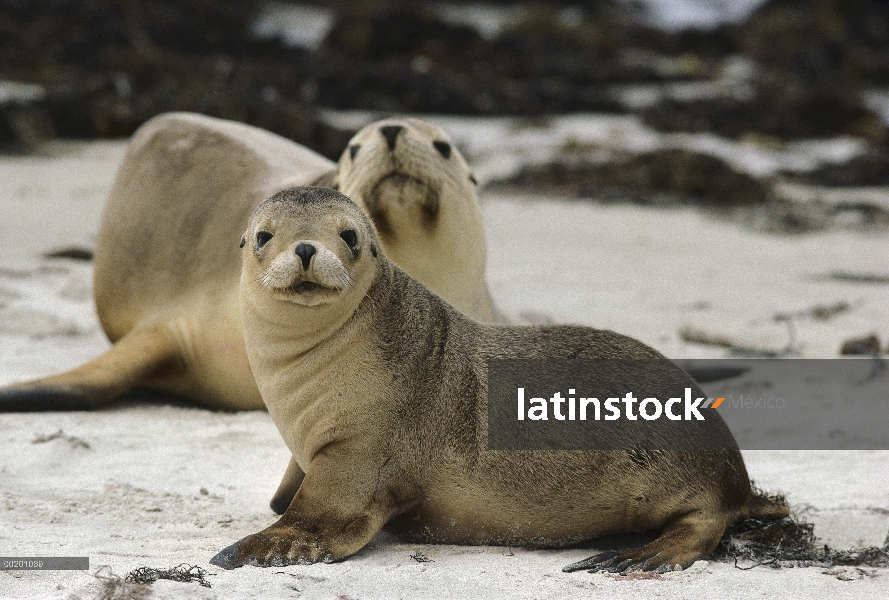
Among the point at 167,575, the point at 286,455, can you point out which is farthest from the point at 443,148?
the point at 167,575

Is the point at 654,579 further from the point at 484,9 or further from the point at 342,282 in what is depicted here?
→ the point at 484,9

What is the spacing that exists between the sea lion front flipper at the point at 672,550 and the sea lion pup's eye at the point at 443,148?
2110mm

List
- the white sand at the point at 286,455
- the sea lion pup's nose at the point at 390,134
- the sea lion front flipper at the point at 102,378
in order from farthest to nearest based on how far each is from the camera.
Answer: the sea lion front flipper at the point at 102,378 < the sea lion pup's nose at the point at 390,134 < the white sand at the point at 286,455

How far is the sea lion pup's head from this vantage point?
3.14 metres

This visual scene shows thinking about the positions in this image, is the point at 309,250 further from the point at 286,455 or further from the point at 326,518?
the point at 286,455

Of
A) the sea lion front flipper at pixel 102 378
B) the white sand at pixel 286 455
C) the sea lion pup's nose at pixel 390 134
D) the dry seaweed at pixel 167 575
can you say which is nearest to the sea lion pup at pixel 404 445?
the white sand at pixel 286 455

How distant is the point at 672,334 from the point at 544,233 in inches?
135

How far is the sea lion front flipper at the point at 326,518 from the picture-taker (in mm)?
3045

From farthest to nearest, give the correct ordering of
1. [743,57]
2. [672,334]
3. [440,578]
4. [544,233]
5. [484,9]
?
[484,9], [743,57], [544,233], [672,334], [440,578]

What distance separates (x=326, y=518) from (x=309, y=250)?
0.74 meters

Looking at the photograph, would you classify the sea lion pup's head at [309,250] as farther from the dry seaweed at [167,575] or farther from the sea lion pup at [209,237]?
the sea lion pup at [209,237]

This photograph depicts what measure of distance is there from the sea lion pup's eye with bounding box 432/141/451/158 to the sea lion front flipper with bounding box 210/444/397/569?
6.48ft

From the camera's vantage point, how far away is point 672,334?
21.5ft

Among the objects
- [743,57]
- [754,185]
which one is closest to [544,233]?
[754,185]
